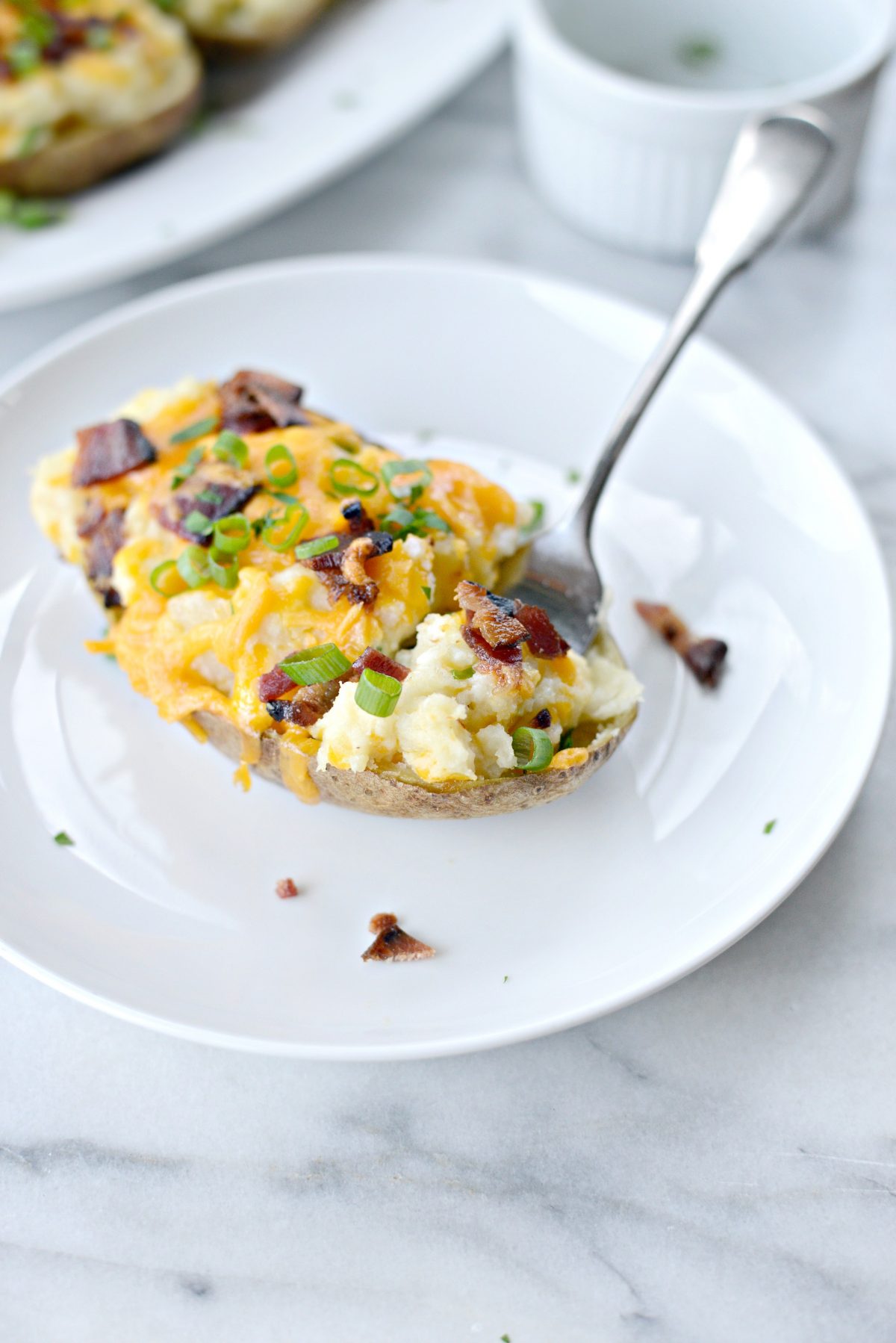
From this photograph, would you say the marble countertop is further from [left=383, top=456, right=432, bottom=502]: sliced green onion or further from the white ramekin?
the white ramekin

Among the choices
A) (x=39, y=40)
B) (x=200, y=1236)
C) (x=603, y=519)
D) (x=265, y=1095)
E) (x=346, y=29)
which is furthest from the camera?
(x=346, y=29)

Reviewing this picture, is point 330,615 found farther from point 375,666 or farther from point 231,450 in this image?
point 231,450

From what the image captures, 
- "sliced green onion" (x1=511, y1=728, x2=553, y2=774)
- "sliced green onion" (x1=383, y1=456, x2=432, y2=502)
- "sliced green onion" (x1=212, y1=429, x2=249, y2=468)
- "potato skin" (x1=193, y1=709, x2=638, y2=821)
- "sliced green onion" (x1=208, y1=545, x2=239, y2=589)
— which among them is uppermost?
"sliced green onion" (x1=383, y1=456, x2=432, y2=502)

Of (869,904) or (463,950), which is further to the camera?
(869,904)

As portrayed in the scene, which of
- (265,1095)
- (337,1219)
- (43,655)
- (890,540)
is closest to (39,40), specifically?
(43,655)

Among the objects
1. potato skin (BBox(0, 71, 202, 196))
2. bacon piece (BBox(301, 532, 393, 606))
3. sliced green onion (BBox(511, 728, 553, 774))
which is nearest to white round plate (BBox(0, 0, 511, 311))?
potato skin (BBox(0, 71, 202, 196))

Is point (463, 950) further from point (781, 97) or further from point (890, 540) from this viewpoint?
point (781, 97)

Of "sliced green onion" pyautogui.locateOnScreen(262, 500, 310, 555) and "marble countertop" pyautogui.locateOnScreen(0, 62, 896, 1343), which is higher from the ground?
"sliced green onion" pyautogui.locateOnScreen(262, 500, 310, 555)
